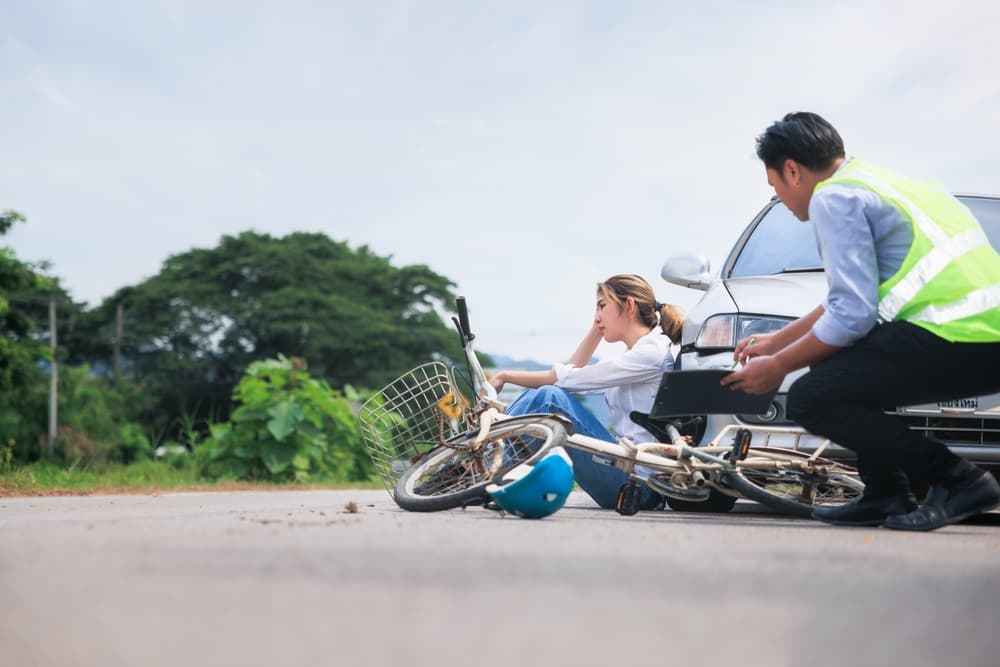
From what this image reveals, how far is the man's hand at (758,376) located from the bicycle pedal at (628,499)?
3.27 feet

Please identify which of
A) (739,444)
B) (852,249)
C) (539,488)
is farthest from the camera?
(739,444)

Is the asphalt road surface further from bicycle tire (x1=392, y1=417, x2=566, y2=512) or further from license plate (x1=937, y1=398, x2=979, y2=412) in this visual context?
license plate (x1=937, y1=398, x2=979, y2=412)

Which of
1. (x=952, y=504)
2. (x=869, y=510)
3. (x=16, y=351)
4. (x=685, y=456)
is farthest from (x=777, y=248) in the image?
(x=16, y=351)

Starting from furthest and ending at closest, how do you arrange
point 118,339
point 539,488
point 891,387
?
point 118,339 < point 539,488 < point 891,387

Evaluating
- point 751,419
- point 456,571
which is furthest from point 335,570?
point 751,419

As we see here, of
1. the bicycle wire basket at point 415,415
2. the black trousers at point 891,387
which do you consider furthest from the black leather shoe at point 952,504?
the bicycle wire basket at point 415,415

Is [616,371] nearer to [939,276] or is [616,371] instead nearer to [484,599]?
[939,276]

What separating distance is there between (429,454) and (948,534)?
227 cm

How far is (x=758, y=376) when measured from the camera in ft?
14.2

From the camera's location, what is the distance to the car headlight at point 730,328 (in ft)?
18.1

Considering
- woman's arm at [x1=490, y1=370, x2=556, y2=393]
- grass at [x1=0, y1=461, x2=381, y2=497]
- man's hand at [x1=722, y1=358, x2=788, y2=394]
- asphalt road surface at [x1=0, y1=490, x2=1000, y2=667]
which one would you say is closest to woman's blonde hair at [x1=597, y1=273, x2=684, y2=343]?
woman's arm at [x1=490, y1=370, x2=556, y2=393]

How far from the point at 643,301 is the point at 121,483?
6291 mm

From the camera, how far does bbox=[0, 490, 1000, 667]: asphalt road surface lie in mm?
2146

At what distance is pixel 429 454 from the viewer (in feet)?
17.7
